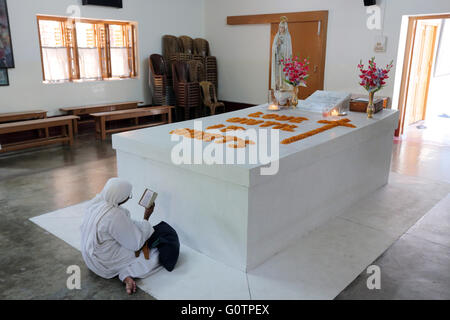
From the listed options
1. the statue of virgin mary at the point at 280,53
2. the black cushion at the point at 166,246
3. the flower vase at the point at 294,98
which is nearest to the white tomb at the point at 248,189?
the black cushion at the point at 166,246

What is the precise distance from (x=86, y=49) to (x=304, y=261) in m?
6.92

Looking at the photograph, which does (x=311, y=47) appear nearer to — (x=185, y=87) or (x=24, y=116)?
(x=185, y=87)

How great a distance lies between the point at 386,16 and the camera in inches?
288

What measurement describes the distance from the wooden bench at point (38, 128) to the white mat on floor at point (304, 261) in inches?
110

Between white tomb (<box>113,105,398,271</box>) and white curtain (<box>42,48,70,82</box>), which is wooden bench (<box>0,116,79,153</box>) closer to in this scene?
white curtain (<box>42,48,70,82</box>)

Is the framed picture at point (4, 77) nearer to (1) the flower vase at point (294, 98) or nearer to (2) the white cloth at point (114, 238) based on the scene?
(1) the flower vase at point (294, 98)

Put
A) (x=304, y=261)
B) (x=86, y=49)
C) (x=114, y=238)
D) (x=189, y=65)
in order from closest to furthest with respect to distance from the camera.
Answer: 1. (x=114, y=238)
2. (x=304, y=261)
3. (x=86, y=49)
4. (x=189, y=65)

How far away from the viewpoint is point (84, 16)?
788cm

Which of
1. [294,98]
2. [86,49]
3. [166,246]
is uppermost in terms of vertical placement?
[86,49]

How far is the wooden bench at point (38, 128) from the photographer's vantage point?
20.3ft

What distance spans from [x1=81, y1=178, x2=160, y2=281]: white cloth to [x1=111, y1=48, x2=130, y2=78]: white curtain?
6.66m

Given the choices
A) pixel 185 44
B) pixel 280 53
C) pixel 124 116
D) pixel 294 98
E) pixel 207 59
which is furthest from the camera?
pixel 207 59

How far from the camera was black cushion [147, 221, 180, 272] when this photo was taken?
292 cm

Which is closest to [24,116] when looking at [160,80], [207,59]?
[160,80]
